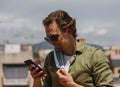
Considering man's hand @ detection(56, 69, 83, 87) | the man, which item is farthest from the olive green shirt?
man's hand @ detection(56, 69, 83, 87)

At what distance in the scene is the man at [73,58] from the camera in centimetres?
419

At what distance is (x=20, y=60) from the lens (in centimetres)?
5944

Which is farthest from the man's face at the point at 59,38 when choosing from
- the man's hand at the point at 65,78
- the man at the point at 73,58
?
the man's hand at the point at 65,78

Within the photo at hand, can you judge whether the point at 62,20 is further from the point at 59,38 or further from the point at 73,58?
the point at 73,58

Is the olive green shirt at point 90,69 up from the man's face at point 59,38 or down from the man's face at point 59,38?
down

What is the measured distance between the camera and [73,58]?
4285 mm

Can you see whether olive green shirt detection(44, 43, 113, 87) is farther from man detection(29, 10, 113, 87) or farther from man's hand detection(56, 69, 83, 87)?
man's hand detection(56, 69, 83, 87)

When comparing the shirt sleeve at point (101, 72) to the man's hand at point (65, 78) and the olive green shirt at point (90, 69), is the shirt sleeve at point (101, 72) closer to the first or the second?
the olive green shirt at point (90, 69)

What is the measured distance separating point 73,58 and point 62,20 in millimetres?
290

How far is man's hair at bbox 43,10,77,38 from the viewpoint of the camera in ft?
13.9

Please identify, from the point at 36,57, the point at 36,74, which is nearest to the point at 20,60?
the point at 36,57

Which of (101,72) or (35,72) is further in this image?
(35,72)

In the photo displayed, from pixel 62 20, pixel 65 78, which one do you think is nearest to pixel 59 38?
pixel 62 20

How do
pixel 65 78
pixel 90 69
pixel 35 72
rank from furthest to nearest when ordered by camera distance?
1. pixel 35 72
2. pixel 90 69
3. pixel 65 78
